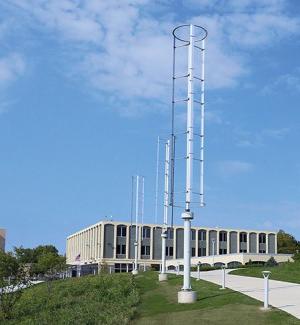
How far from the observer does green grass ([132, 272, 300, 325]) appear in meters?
16.1

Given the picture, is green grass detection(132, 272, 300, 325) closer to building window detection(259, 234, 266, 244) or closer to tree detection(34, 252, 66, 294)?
tree detection(34, 252, 66, 294)

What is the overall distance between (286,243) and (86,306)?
113 m

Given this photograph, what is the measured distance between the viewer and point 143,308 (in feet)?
68.0

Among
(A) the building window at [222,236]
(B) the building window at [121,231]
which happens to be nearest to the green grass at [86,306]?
(B) the building window at [121,231]

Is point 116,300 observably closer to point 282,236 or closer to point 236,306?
point 236,306

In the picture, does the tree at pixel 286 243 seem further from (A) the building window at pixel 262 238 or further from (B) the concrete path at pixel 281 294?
(B) the concrete path at pixel 281 294

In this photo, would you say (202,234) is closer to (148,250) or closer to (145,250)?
(148,250)

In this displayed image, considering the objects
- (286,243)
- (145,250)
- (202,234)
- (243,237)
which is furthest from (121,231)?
(286,243)

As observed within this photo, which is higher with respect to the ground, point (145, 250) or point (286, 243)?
point (286, 243)

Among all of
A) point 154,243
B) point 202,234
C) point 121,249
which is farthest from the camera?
point 202,234

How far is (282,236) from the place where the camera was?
134 metres

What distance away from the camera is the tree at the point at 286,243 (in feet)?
411

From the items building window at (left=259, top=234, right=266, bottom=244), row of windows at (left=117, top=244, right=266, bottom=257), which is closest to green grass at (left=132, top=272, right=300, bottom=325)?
row of windows at (left=117, top=244, right=266, bottom=257)

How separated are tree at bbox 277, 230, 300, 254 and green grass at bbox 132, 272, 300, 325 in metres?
105
